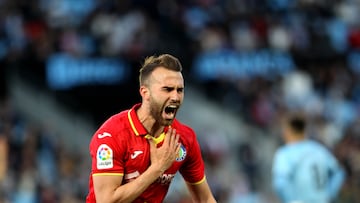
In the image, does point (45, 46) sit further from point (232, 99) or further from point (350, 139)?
point (350, 139)

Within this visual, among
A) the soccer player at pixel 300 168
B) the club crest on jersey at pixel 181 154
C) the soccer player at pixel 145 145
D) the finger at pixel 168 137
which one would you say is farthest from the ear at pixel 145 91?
the soccer player at pixel 300 168

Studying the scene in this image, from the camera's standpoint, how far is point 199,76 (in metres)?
19.4

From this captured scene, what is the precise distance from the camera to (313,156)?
1012 cm

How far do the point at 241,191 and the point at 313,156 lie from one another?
682 cm

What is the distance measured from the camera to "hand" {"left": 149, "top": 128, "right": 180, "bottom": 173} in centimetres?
654

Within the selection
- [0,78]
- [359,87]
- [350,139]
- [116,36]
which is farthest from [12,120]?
[359,87]

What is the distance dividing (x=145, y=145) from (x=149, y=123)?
0.61 ft

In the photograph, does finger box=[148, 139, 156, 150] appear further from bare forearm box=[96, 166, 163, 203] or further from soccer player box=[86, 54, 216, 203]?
bare forearm box=[96, 166, 163, 203]

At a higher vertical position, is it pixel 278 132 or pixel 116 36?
pixel 116 36

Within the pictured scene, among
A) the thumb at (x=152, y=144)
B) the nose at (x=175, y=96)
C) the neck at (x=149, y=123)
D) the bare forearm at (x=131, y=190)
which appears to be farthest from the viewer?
the neck at (x=149, y=123)

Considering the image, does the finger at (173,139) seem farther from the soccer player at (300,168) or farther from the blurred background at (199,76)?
the blurred background at (199,76)

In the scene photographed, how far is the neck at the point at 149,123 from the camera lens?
6773 millimetres

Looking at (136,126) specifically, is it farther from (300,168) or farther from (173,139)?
(300,168)

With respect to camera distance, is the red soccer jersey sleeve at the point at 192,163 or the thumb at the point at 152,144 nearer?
the thumb at the point at 152,144
